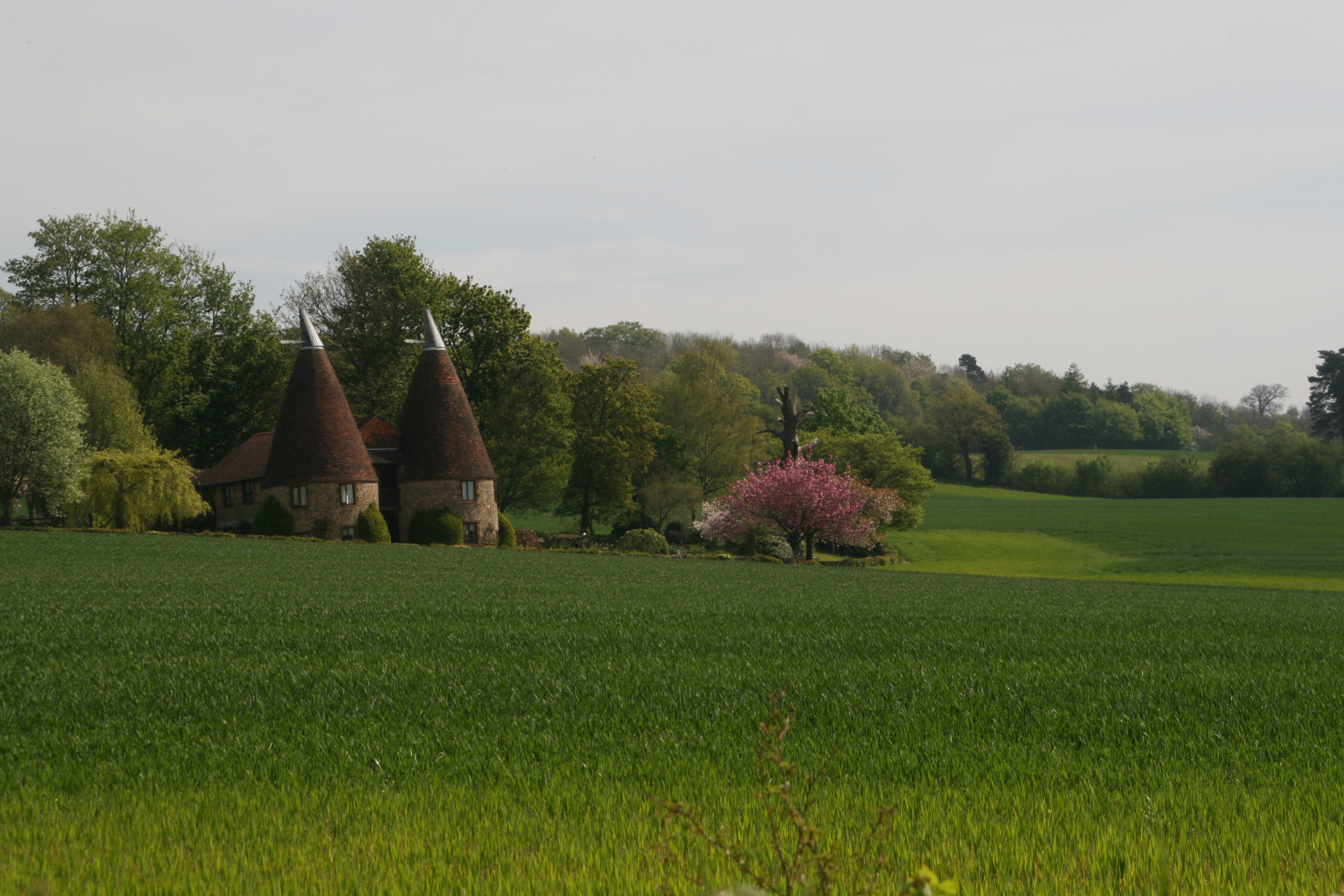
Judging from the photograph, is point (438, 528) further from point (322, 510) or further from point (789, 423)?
point (789, 423)

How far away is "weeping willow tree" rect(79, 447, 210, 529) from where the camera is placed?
139 ft

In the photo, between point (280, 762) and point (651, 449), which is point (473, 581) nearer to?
point (280, 762)

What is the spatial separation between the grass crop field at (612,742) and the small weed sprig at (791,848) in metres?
0.18

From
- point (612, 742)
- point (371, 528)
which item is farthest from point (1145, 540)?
point (612, 742)

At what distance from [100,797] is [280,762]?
3.73 feet

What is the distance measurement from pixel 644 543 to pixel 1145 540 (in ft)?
101

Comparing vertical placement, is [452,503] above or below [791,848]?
above

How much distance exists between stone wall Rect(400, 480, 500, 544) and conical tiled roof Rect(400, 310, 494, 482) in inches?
14.4

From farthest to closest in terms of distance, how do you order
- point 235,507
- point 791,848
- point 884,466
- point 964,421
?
point 964,421
point 884,466
point 235,507
point 791,848

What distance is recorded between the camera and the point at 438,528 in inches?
1829

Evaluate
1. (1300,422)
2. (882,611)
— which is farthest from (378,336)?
(1300,422)

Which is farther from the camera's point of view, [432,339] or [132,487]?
[432,339]

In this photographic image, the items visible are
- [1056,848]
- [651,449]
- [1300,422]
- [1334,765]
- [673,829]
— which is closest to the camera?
[1056,848]

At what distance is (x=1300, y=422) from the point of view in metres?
143
